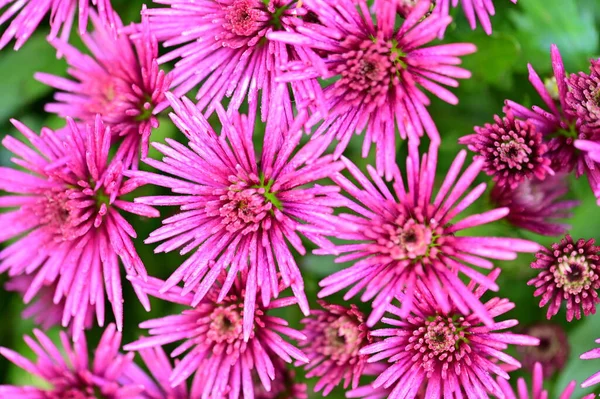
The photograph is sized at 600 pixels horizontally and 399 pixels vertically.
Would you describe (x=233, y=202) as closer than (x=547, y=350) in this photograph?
Yes

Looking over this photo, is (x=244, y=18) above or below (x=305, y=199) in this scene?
above

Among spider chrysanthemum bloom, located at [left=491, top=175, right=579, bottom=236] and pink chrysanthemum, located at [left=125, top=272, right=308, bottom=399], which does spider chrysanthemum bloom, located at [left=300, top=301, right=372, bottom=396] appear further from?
spider chrysanthemum bloom, located at [left=491, top=175, right=579, bottom=236]

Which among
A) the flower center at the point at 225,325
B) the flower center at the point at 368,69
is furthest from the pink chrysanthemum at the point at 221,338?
the flower center at the point at 368,69

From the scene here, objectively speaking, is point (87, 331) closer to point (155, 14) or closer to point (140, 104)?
point (140, 104)

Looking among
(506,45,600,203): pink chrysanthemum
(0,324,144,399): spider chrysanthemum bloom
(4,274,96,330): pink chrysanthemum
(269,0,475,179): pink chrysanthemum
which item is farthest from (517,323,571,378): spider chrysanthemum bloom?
(4,274,96,330): pink chrysanthemum

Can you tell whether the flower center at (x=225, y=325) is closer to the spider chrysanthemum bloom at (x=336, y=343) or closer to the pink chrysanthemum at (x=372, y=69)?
the spider chrysanthemum bloom at (x=336, y=343)

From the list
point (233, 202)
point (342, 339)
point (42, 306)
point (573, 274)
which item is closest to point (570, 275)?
point (573, 274)

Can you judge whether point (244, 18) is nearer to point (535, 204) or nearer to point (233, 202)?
point (233, 202)
